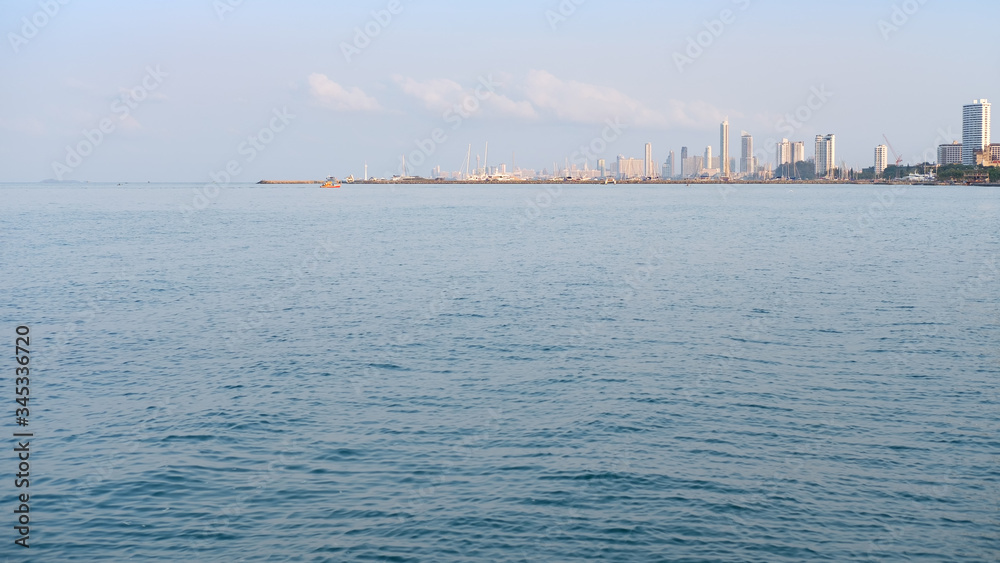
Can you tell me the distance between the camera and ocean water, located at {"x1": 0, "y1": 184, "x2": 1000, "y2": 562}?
44.1 ft

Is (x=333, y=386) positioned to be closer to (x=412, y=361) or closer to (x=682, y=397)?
(x=412, y=361)

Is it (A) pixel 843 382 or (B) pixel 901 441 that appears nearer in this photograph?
(B) pixel 901 441

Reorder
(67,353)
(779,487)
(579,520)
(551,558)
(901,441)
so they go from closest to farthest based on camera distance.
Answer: (551,558)
(579,520)
(779,487)
(901,441)
(67,353)

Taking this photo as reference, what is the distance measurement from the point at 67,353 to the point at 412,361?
451 inches

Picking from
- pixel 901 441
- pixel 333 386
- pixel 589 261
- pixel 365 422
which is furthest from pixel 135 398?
pixel 589 261

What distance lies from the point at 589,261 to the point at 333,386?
108ft

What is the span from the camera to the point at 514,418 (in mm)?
19078

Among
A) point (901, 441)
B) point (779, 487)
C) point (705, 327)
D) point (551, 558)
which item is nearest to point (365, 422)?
point (551, 558)

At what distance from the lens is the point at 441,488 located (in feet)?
49.5

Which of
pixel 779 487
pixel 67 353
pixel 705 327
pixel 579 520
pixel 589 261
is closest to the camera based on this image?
pixel 579 520

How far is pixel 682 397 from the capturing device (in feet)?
68.5

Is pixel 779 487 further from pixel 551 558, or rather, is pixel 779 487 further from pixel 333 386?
pixel 333 386

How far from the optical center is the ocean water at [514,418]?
13430 mm

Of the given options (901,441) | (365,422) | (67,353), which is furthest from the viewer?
(67,353)
